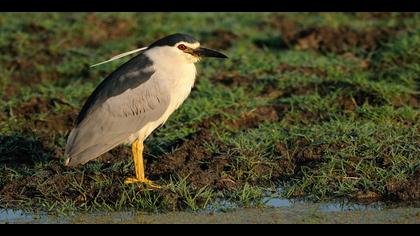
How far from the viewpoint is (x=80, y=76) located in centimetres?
1020

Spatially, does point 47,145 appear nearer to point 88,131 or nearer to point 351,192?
point 88,131

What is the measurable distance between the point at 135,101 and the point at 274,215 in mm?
1630

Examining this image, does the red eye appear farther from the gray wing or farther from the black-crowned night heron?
the gray wing

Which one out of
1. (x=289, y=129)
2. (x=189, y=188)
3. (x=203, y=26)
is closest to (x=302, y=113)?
(x=289, y=129)

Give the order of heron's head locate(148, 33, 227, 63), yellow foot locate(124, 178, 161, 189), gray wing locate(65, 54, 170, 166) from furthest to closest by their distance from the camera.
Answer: heron's head locate(148, 33, 227, 63) → gray wing locate(65, 54, 170, 166) → yellow foot locate(124, 178, 161, 189)

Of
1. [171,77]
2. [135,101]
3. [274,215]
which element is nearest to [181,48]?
[171,77]

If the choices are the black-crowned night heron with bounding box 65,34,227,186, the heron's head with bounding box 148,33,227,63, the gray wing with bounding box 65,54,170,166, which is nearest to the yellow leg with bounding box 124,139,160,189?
the black-crowned night heron with bounding box 65,34,227,186

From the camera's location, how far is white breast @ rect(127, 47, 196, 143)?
684 cm

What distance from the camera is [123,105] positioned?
6859 mm

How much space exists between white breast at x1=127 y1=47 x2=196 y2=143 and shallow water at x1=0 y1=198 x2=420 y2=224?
1.04 m

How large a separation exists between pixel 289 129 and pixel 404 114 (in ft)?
3.50
